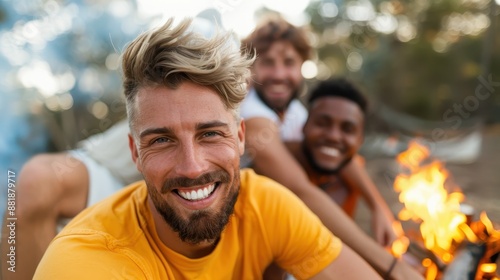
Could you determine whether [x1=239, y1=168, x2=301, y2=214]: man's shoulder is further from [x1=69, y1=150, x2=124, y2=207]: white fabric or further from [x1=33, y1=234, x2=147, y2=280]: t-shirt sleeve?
[x1=69, y1=150, x2=124, y2=207]: white fabric

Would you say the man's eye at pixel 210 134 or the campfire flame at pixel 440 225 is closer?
the man's eye at pixel 210 134

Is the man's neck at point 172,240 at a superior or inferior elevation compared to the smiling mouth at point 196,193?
inferior

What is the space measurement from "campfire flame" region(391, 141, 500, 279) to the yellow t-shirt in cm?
85

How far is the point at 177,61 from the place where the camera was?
1.59m

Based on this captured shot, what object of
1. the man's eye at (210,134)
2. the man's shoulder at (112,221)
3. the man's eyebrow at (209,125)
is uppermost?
the man's eyebrow at (209,125)

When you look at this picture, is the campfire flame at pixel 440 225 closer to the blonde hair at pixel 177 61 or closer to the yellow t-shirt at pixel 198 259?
the yellow t-shirt at pixel 198 259

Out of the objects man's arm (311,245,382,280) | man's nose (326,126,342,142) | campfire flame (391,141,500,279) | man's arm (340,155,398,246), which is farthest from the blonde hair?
man's arm (340,155,398,246)

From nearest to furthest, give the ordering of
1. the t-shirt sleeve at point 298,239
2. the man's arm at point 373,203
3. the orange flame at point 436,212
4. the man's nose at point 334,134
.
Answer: the t-shirt sleeve at point 298,239, the orange flame at point 436,212, the man's nose at point 334,134, the man's arm at point 373,203

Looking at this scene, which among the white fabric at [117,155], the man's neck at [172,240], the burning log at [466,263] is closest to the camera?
the man's neck at [172,240]

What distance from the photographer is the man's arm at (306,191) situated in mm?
2258

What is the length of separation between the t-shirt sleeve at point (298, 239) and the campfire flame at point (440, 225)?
827 millimetres

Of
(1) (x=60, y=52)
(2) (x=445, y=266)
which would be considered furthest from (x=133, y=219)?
(1) (x=60, y=52)

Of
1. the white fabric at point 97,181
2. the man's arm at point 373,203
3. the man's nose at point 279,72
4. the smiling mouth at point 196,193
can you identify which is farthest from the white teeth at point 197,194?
the man's arm at point 373,203

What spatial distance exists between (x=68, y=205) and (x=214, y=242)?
1.05 meters
